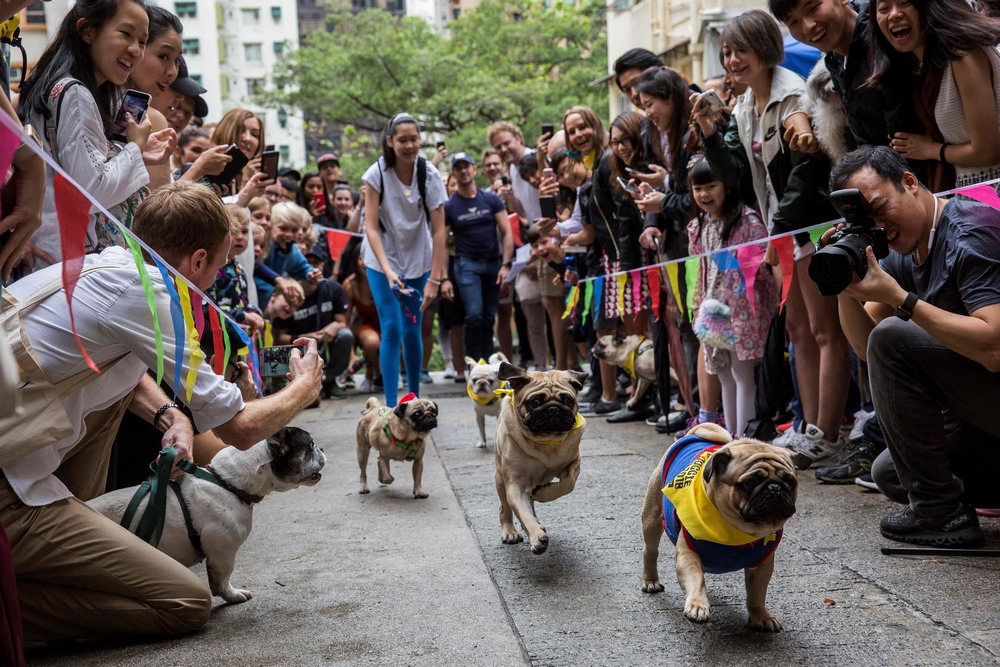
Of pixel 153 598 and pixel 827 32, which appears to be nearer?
pixel 153 598

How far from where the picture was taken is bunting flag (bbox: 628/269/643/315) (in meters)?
7.39

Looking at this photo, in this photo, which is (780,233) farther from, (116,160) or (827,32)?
(116,160)

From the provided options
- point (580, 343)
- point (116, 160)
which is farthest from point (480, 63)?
point (116, 160)

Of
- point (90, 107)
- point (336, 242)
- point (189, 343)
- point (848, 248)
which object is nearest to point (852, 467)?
point (848, 248)

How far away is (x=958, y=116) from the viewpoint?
4.16m

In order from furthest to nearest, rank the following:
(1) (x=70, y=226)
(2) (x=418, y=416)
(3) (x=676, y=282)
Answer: (3) (x=676, y=282) → (2) (x=418, y=416) → (1) (x=70, y=226)

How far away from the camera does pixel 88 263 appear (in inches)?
133

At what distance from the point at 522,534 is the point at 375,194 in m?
4.06

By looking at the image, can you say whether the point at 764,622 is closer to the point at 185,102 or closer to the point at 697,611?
the point at 697,611

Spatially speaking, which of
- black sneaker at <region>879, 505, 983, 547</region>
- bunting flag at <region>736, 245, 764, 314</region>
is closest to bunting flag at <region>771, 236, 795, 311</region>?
bunting flag at <region>736, 245, 764, 314</region>

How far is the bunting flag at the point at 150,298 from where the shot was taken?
10.3 feet

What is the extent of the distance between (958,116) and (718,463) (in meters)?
2.09

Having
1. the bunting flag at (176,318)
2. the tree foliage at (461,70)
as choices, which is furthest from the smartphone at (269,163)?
the tree foliage at (461,70)

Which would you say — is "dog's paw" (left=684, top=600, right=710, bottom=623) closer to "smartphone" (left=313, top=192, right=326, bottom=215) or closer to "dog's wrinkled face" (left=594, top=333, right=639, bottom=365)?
"dog's wrinkled face" (left=594, top=333, right=639, bottom=365)
